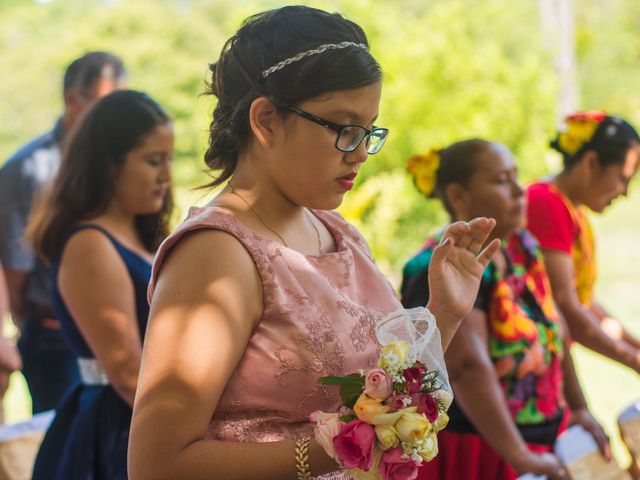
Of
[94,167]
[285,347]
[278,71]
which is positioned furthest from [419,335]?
[94,167]

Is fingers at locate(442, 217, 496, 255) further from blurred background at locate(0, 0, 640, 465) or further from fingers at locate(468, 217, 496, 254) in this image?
blurred background at locate(0, 0, 640, 465)

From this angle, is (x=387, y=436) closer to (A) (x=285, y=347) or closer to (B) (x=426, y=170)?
(A) (x=285, y=347)

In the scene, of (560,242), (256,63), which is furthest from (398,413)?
(560,242)

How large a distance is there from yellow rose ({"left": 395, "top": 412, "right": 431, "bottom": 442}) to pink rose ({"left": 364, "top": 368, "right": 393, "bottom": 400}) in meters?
0.05

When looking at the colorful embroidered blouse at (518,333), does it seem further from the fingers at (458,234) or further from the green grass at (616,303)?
the green grass at (616,303)

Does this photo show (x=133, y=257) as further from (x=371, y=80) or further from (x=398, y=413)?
(x=398, y=413)

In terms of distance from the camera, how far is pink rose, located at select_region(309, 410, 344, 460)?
1.55m

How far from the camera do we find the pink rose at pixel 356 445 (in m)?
1.51

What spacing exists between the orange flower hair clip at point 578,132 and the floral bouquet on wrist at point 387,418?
2728mm

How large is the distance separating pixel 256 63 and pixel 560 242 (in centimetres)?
230

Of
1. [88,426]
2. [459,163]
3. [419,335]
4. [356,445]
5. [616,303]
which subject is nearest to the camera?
[356,445]

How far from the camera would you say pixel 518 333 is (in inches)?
119

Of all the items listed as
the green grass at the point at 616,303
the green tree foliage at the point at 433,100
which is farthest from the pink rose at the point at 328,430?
the green tree foliage at the point at 433,100

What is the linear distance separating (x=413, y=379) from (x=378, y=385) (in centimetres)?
7
